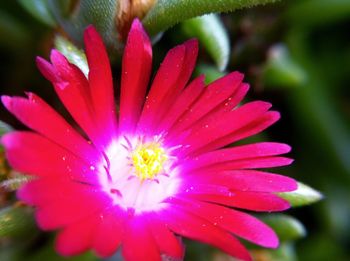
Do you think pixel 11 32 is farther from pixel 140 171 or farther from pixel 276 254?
pixel 276 254

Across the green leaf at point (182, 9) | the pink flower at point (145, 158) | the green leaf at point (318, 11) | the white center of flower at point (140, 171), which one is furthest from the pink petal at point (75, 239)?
the green leaf at point (318, 11)

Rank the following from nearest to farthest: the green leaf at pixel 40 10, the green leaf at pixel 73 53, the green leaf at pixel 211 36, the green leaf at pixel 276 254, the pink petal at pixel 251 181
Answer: the pink petal at pixel 251 181
the green leaf at pixel 73 53
the green leaf at pixel 211 36
the green leaf at pixel 40 10
the green leaf at pixel 276 254

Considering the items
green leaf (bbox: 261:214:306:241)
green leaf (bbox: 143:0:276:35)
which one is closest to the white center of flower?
green leaf (bbox: 143:0:276:35)

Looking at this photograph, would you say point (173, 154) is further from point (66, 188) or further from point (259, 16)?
point (259, 16)

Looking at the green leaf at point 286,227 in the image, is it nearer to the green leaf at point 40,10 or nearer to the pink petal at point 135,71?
the pink petal at point 135,71

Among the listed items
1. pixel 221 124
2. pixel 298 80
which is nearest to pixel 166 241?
pixel 221 124

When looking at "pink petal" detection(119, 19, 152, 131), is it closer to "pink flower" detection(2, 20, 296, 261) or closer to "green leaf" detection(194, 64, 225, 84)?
"pink flower" detection(2, 20, 296, 261)

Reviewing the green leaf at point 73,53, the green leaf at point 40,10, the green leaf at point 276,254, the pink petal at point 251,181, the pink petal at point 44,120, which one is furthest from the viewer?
the green leaf at point 276,254
